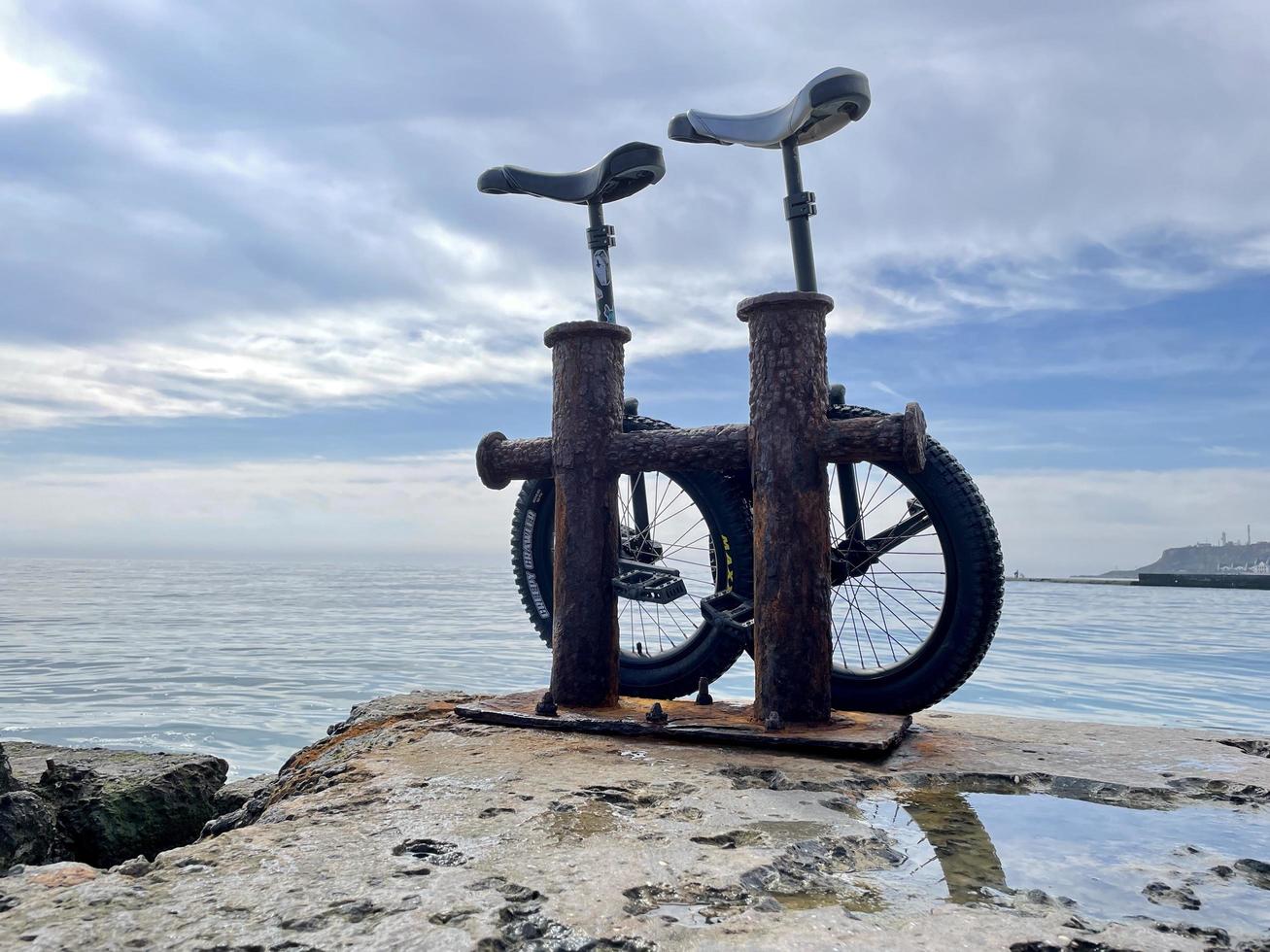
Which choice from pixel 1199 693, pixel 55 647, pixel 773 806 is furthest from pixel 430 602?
pixel 773 806

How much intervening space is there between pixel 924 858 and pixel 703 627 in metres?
2.64

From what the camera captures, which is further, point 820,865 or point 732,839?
point 732,839

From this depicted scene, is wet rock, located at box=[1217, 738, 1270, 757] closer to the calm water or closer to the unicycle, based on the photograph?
the unicycle

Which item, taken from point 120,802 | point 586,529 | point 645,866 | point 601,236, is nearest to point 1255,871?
point 645,866

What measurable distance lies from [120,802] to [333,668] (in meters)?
8.16

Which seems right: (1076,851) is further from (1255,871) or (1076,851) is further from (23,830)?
(23,830)

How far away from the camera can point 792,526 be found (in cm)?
415

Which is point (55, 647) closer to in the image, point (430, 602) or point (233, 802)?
point (233, 802)

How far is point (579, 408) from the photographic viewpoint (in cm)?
475

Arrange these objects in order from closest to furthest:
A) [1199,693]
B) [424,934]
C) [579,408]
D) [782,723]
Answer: [424,934] → [782,723] → [579,408] → [1199,693]

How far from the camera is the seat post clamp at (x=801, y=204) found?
5008 mm

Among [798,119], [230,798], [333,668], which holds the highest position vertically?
[798,119]

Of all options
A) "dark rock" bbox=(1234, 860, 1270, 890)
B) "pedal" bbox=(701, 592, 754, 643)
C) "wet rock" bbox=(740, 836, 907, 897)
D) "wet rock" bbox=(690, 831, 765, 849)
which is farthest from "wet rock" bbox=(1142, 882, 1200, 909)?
"pedal" bbox=(701, 592, 754, 643)

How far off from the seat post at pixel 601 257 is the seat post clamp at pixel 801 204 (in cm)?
130
